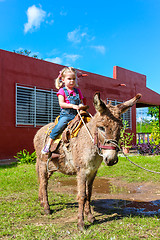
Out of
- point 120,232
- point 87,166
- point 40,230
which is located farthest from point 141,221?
point 40,230

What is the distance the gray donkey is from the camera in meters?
3.30

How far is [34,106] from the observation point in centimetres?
1147

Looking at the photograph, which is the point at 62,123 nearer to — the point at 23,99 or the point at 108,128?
the point at 108,128

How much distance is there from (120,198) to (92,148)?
7.92ft

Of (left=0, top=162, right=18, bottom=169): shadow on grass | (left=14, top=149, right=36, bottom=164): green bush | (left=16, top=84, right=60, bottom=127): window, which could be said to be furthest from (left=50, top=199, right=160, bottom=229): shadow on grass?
(left=16, top=84, right=60, bottom=127): window

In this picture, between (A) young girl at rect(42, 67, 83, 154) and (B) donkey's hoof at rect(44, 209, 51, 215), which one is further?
(B) donkey's hoof at rect(44, 209, 51, 215)

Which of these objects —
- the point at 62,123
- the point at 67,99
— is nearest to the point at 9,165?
the point at 62,123

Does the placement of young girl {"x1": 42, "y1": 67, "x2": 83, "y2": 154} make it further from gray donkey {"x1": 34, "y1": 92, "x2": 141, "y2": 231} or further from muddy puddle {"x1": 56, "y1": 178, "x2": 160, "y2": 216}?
muddy puddle {"x1": 56, "y1": 178, "x2": 160, "y2": 216}

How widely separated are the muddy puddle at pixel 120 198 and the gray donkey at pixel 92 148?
98cm

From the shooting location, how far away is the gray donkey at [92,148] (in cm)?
330

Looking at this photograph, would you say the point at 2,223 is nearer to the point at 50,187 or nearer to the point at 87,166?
the point at 87,166

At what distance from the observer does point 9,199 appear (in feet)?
17.1

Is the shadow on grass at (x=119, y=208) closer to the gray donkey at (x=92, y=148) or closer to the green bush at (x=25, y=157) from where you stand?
the gray donkey at (x=92, y=148)

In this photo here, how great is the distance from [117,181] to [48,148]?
3.65 meters
